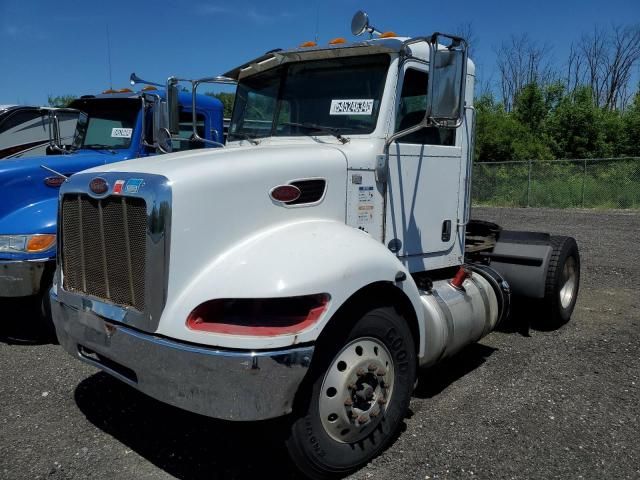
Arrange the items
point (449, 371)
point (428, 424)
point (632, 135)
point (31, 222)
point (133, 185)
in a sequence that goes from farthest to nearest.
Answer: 1. point (632, 135)
2. point (31, 222)
3. point (449, 371)
4. point (428, 424)
5. point (133, 185)

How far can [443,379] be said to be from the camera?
4.77m

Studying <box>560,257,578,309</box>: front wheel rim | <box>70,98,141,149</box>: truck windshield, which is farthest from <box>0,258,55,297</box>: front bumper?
<box>560,257,578,309</box>: front wheel rim

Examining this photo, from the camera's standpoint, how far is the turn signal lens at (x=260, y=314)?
280 centimetres

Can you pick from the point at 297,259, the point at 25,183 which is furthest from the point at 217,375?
the point at 25,183

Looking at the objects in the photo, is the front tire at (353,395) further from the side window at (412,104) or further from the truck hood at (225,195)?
the side window at (412,104)

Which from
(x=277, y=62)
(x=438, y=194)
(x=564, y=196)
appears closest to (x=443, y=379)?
(x=438, y=194)

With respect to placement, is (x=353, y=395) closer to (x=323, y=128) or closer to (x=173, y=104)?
(x=323, y=128)

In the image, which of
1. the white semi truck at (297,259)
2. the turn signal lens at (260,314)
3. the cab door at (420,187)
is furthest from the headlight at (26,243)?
the cab door at (420,187)

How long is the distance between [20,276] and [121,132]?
2408 mm

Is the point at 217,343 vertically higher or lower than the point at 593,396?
higher

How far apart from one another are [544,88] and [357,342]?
31.0m

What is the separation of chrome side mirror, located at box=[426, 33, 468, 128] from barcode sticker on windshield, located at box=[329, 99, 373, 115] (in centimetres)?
59

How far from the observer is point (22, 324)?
6.38 m

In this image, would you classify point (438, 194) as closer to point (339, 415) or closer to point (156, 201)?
point (339, 415)
